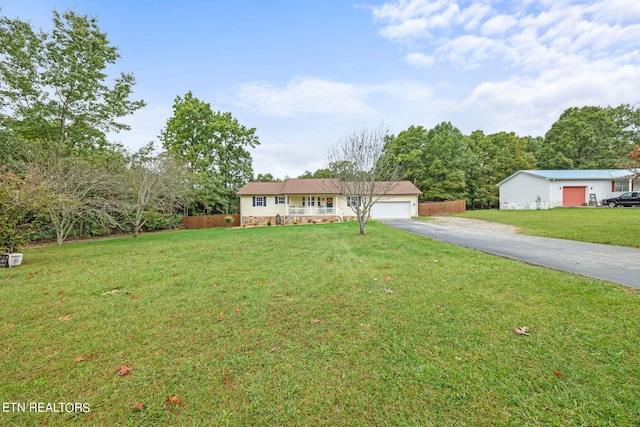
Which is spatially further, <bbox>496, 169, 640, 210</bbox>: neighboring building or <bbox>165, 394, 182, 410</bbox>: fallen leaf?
<bbox>496, 169, 640, 210</bbox>: neighboring building

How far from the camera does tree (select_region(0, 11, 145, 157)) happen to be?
1428 centimetres

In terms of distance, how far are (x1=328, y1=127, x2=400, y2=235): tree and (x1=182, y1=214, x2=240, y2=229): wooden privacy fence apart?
54.3 ft

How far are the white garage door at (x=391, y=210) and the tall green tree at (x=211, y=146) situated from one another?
15.8 meters

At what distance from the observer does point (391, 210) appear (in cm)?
2702

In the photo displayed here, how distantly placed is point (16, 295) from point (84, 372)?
4086 millimetres

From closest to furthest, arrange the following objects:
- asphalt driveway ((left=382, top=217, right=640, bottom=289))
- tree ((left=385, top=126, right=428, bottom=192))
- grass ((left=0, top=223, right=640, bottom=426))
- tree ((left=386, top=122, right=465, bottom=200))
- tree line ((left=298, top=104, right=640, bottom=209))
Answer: grass ((left=0, top=223, right=640, bottom=426)) < asphalt driveway ((left=382, top=217, right=640, bottom=289)) < tree ((left=386, top=122, right=465, bottom=200)) < tree line ((left=298, top=104, right=640, bottom=209)) < tree ((left=385, top=126, right=428, bottom=192))

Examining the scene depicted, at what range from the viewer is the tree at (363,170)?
12.3 m

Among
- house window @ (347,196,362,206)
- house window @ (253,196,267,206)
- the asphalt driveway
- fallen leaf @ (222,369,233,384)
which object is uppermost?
house window @ (253,196,267,206)

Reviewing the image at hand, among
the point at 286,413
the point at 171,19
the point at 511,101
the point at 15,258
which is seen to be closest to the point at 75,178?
the point at 15,258

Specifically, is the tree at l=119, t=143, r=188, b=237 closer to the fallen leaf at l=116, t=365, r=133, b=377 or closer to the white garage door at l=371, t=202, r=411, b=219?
the fallen leaf at l=116, t=365, r=133, b=377

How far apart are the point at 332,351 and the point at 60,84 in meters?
22.1

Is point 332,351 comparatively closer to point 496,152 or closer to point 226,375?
point 226,375

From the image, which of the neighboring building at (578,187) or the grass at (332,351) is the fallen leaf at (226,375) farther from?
the neighboring building at (578,187)

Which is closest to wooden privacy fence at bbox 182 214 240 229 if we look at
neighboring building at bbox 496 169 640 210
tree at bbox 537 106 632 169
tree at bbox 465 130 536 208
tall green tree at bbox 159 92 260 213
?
tall green tree at bbox 159 92 260 213
